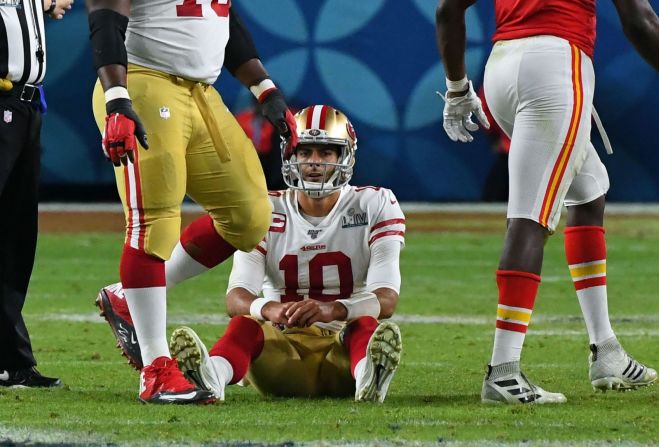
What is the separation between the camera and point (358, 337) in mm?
4086

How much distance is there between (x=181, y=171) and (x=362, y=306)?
71 centimetres

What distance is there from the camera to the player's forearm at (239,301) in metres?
4.29

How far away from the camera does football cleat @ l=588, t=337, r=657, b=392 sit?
14.2 feet

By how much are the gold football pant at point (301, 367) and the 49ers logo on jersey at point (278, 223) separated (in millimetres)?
359

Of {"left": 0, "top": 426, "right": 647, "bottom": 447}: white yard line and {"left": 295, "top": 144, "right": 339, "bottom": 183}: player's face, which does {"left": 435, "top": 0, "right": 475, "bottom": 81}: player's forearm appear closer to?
{"left": 295, "top": 144, "right": 339, "bottom": 183}: player's face

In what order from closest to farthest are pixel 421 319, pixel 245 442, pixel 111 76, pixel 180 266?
pixel 245 442, pixel 111 76, pixel 180 266, pixel 421 319

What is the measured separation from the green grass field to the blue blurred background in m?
3.69

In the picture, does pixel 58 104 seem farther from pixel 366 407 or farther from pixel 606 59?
pixel 366 407

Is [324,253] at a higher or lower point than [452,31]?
lower

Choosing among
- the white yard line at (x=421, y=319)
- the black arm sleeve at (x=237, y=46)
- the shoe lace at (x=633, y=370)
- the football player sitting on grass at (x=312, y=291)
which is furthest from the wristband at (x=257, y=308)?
the white yard line at (x=421, y=319)

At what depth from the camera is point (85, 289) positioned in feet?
25.5

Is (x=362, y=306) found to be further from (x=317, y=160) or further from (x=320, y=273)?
(x=317, y=160)

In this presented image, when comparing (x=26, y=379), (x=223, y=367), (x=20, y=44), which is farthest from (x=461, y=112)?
(x=26, y=379)

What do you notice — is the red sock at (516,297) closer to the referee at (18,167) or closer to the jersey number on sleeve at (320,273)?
the jersey number on sleeve at (320,273)
